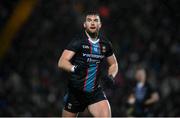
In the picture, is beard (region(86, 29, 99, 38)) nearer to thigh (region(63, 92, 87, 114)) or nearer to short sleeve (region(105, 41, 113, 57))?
short sleeve (region(105, 41, 113, 57))

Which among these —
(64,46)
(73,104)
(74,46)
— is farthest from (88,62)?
(64,46)

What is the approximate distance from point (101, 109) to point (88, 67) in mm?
511

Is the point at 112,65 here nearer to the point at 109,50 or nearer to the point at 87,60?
the point at 109,50

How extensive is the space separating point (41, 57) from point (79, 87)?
920 cm

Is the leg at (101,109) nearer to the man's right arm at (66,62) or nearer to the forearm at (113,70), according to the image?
the forearm at (113,70)

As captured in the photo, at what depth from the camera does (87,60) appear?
8281 mm

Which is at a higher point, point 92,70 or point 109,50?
point 109,50

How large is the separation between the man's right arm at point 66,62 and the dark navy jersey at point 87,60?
78 mm

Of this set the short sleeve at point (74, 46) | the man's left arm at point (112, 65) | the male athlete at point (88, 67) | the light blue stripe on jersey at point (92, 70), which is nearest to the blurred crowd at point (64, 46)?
the man's left arm at point (112, 65)

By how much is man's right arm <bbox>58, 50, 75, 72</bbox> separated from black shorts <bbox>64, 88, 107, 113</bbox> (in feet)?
1.52

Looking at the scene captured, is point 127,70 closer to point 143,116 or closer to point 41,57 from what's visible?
point 41,57

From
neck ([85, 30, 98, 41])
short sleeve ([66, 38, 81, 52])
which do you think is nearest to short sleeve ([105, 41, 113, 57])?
neck ([85, 30, 98, 41])

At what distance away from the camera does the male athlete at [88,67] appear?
26.9 feet

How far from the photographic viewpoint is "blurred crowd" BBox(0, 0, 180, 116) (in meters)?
16.0
